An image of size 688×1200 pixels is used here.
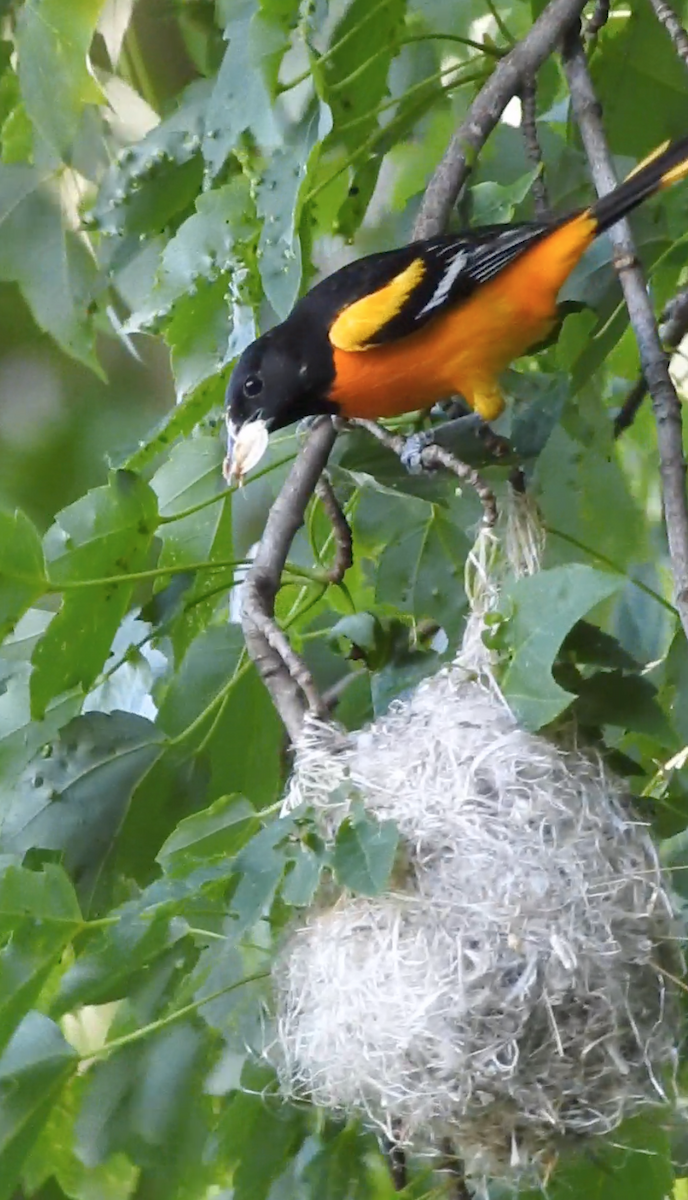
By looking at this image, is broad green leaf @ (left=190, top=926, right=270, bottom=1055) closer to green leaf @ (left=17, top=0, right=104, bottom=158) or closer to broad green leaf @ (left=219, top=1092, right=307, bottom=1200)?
broad green leaf @ (left=219, top=1092, right=307, bottom=1200)

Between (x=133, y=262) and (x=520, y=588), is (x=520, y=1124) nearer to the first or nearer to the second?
(x=520, y=588)

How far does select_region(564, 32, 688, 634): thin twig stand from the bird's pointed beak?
0.43m

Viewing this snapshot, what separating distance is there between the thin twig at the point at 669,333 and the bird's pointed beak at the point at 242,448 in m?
0.42

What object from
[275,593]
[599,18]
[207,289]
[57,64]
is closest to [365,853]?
[275,593]

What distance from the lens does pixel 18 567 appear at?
1.30m

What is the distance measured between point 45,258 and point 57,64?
315 mm

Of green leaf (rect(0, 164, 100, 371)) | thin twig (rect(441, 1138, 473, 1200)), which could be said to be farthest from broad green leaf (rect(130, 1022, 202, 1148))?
green leaf (rect(0, 164, 100, 371))

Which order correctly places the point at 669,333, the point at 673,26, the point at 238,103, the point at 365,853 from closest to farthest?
the point at 365,853, the point at 238,103, the point at 673,26, the point at 669,333

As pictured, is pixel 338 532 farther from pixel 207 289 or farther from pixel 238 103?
pixel 238 103

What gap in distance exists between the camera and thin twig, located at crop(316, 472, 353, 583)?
151 cm

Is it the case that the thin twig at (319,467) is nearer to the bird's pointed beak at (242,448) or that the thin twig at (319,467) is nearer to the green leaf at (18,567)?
the bird's pointed beak at (242,448)

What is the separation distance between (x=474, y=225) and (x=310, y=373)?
268 mm

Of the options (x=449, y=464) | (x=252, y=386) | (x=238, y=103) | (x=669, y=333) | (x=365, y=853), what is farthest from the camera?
(x=669, y=333)

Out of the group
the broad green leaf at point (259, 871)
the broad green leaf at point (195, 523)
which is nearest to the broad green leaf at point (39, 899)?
the broad green leaf at point (259, 871)
